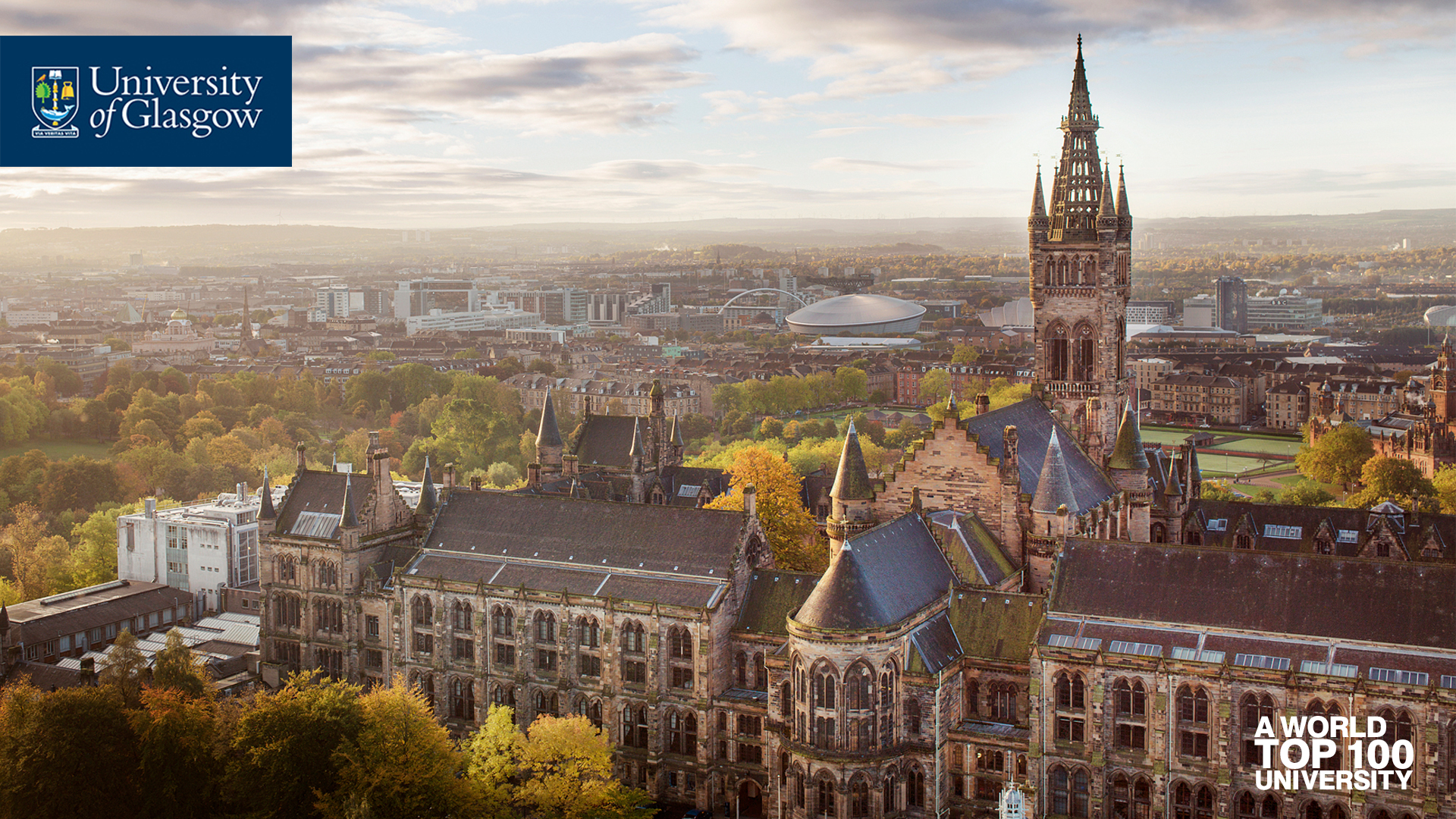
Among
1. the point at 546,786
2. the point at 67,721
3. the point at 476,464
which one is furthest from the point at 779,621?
the point at 476,464

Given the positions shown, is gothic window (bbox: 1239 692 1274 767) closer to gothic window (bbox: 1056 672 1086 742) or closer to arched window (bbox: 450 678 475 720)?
gothic window (bbox: 1056 672 1086 742)

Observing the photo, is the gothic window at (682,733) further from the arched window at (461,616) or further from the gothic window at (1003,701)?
the gothic window at (1003,701)

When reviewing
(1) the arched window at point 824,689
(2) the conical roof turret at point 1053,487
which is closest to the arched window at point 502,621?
(1) the arched window at point 824,689

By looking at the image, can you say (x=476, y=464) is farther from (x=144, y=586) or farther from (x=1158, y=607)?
(x=1158, y=607)

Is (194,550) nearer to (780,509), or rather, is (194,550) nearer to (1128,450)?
(780,509)

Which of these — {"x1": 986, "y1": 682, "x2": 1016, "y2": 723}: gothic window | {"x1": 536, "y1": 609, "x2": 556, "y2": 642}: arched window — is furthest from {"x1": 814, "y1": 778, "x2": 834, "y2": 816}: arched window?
{"x1": 536, "y1": 609, "x2": 556, "y2": 642}: arched window

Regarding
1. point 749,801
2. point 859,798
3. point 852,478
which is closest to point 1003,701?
point 859,798
